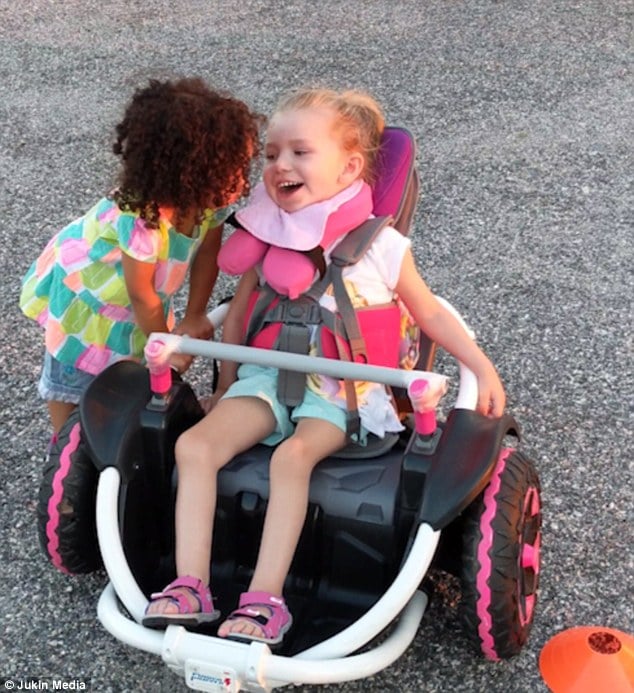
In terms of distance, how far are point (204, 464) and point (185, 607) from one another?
0.31 meters

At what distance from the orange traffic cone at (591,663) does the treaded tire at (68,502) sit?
103 centimetres

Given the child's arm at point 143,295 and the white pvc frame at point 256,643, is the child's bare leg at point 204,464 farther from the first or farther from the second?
the child's arm at point 143,295

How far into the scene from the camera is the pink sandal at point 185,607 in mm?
1910

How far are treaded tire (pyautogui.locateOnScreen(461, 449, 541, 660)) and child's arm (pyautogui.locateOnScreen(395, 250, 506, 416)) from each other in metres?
0.17

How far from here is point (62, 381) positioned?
8.61 ft

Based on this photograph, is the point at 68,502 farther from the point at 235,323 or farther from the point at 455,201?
the point at 455,201

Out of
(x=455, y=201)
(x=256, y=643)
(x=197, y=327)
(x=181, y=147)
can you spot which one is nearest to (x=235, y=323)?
(x=197, y=327)

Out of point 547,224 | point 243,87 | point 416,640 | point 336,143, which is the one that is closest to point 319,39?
point 243,87

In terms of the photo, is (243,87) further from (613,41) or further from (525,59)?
(613,41)

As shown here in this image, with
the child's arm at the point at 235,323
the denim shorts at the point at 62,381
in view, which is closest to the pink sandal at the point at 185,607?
the child's arm at the point at 235,323

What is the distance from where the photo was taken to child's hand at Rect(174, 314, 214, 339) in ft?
8.07

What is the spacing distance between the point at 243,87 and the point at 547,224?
1.96 metres

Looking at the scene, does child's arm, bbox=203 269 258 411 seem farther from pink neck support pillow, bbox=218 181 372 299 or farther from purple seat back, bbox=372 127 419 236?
purple seat back, bbox=372 127 419 236

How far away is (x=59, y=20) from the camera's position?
240 inches
